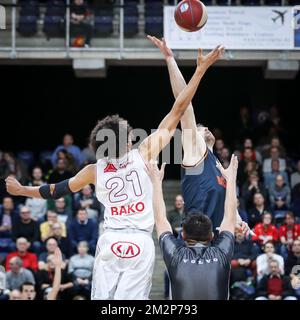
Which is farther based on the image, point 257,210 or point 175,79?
point 257,210

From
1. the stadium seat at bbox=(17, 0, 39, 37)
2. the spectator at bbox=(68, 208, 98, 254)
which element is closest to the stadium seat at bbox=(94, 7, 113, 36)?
the stadium seat at bbox=(17, 0, 39, 37)

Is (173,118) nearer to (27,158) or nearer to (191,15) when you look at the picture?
(191,15)

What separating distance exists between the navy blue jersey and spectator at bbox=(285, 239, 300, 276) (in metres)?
7.06

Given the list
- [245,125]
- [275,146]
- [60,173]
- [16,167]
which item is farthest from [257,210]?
[16,167]

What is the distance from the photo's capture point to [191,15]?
866 centimetres

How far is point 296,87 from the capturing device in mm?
22672

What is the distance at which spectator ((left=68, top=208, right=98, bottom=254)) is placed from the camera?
15.7 metres

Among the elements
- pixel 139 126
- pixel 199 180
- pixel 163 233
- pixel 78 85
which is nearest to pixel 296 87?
pixel 139 126

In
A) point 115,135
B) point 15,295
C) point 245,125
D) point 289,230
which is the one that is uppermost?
point 245,125

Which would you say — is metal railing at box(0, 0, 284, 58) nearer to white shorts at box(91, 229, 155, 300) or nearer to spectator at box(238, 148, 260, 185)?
spectator at box(238, 148, 260, 185)

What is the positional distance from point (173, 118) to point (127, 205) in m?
0.83

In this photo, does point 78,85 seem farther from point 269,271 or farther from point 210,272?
point 210,272

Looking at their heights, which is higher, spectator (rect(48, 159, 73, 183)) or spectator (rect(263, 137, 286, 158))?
spectator (rect(263, 137, 286, 158))

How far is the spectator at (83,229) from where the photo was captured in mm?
15727
